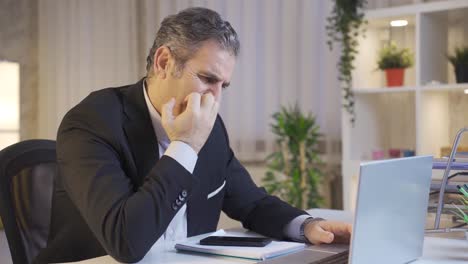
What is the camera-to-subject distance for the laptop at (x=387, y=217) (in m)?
1.08

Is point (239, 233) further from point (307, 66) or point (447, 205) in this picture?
point (307, 66)

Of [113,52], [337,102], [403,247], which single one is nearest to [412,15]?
[337,102]

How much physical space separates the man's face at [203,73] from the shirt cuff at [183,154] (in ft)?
0.63

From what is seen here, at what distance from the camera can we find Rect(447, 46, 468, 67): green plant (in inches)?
128

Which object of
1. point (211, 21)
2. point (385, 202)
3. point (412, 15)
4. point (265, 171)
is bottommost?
point (265, 171)

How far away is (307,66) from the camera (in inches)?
161

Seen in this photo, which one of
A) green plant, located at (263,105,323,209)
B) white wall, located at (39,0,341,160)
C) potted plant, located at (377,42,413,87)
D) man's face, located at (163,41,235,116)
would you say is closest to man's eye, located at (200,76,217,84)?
man's face, located at (163,41,235,116)

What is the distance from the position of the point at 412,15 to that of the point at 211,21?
2035 millimetres

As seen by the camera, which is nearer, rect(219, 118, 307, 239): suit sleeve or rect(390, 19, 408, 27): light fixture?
rect(219, 118, 307, 239): suit sleeve

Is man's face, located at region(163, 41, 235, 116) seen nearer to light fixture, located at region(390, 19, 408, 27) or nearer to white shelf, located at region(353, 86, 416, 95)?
white shelf, located at region(353, 86, 416, 95)

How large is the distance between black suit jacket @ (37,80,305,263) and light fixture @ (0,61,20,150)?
13.2 ft

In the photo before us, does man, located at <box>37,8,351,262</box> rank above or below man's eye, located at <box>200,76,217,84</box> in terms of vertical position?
below

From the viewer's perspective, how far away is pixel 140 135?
1.60 metres

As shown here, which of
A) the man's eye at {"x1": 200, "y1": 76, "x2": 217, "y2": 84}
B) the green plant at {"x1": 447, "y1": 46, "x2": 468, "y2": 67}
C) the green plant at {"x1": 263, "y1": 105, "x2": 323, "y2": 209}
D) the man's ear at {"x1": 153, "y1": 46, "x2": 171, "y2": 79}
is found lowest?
the green plant at {"x1": 263, "y1": 105, "x2": 323, "y2": 209}
